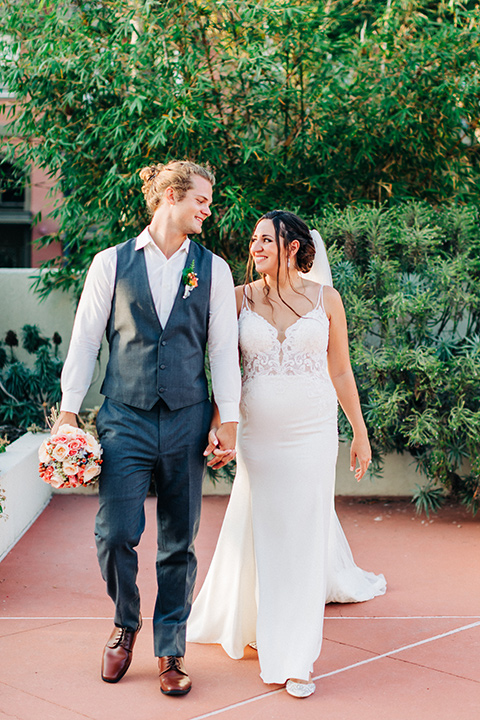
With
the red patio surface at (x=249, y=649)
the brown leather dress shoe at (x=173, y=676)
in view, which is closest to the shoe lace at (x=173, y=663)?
the brown leather dress shoe at (x=173, y=676)

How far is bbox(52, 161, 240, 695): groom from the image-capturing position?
10.5 ft

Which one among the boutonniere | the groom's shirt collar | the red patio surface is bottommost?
the red patio surface

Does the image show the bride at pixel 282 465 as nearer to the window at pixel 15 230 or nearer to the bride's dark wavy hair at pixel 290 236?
the bride's dark wavy hair at pixel 290 236

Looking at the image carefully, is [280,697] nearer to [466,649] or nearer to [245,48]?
[466,649]

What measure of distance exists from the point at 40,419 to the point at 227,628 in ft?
Answer: 14.5

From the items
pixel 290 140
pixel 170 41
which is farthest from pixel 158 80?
pixel 290 140

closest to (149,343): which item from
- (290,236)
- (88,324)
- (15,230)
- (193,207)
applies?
(88,324)

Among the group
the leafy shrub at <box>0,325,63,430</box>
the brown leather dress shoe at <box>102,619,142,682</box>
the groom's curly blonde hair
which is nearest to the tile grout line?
the brown leather dress shoe at <box>102,619,142,682</box>

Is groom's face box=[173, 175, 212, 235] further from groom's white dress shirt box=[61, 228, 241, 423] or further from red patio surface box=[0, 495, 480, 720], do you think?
red patio surface box=[0, 495, 480, 720]

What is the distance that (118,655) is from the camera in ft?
10.9

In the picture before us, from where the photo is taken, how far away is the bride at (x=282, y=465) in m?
3.39

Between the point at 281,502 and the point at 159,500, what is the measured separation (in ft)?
1.68

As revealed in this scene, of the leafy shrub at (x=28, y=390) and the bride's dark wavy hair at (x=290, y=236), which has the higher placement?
the bride's dark wavy hair at (x=290, y=236)

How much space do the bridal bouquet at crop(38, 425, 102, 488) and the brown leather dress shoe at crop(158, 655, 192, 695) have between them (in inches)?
31.7
